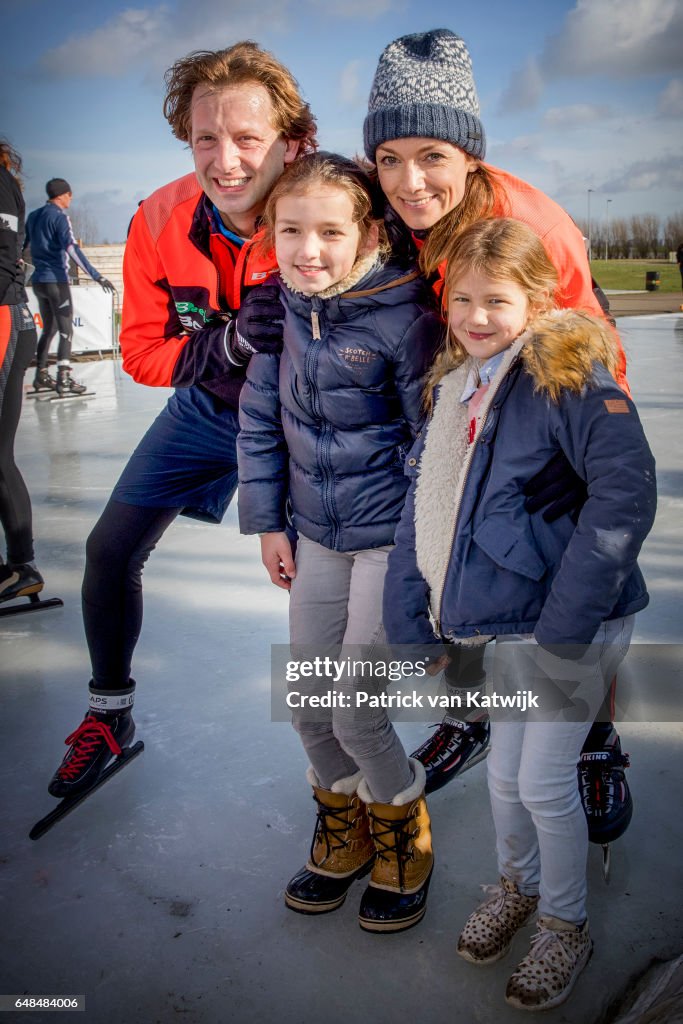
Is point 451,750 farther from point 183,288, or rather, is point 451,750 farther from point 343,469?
point 183,288

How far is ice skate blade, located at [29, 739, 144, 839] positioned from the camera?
1954mm

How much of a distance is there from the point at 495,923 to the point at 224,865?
1.93 ft

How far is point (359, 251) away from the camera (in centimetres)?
167

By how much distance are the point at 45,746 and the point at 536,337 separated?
1.68m

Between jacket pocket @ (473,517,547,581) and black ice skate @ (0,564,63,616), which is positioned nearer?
jacket pocket @ (473,517,547,581)

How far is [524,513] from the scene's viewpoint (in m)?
1.46

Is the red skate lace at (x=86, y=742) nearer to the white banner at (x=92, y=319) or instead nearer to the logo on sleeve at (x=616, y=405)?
the logo on sleeve at (x=616, y=405)

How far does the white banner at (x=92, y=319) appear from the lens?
1077cm

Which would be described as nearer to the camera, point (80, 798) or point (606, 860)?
point (606, 860)

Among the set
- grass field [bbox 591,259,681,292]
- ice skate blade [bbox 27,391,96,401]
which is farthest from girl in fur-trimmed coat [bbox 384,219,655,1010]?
grass field [bbox 591,259,681,292]

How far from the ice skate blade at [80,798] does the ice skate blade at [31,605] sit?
1.11 m

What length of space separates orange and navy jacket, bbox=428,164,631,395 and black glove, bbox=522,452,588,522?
0.89ft

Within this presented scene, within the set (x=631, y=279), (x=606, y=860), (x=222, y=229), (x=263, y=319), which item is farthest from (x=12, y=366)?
(x=631, y=279)

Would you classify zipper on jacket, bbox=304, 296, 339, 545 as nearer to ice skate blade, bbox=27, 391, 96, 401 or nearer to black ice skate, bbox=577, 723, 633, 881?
black ice skate, bbox=577, 723, 633, 881
